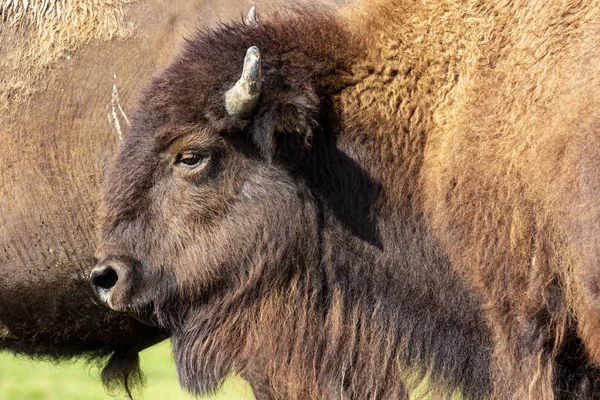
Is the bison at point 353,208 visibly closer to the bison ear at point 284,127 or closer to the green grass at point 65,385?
the bison ear at point 284,127

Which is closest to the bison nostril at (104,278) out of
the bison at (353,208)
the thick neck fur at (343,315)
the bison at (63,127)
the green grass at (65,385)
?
the bison at (353,208)

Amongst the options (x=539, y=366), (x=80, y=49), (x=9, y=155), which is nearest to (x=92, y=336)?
(x=9, y=155)

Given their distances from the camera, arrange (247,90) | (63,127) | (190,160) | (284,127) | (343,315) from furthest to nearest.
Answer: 1. (63,127)
2. (343,315)
3. (190,160)
4. (284,127)
5. (247,90)

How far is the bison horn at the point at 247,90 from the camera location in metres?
3.72

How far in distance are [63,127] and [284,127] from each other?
139 centimetres

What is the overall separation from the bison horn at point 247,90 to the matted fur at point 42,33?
1.25 meters

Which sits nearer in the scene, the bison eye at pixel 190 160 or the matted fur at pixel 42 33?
the bison eye at pixel 190 160

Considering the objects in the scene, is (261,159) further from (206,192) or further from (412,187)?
(412,187)

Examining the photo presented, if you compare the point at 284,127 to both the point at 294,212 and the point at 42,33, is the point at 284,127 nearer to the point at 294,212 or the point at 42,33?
the point at 294,212

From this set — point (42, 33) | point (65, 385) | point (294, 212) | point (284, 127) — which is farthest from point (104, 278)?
point (65, 385)

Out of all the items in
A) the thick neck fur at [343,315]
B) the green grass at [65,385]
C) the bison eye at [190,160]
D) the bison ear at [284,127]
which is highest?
the bison ear at [284,127]

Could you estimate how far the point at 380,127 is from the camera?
3990mm

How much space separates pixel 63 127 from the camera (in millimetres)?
4773

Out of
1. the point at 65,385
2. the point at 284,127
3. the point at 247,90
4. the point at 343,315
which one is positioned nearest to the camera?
the point at 247,90
